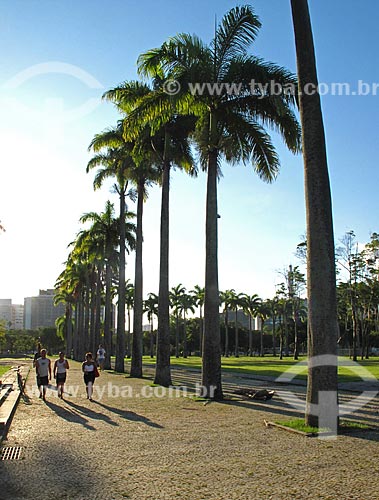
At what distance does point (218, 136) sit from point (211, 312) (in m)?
6.14

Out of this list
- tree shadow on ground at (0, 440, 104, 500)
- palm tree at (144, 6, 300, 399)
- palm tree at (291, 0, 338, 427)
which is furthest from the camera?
palm tree at (144, 6, 300, 399)

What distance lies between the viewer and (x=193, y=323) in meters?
125

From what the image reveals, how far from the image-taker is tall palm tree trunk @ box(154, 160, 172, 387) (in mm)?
22859

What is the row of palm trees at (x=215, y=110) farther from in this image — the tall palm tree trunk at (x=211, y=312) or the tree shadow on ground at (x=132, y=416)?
the tree shadow on ground at (x=132, y=416)

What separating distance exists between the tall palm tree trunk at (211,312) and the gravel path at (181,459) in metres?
3.87

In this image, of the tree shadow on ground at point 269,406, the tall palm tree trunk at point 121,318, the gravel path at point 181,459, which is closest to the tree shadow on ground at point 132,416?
the gravel path at point 181,459

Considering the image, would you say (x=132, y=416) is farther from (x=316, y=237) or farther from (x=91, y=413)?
(x=316, y=237)

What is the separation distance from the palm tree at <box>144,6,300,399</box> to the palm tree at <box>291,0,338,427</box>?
4.46m

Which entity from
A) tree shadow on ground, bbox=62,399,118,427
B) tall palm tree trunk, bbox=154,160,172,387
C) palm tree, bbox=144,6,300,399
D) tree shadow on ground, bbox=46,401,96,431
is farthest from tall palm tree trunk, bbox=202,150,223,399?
tall palm tree trunk, bbox=154,160,172,387

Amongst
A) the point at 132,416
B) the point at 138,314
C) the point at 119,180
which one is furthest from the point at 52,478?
the point at 119,180

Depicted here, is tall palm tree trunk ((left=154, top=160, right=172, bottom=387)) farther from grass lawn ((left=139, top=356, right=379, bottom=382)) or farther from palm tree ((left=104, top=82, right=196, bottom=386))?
grass lawn ((left=139, top=356, right=379, bottom=382))

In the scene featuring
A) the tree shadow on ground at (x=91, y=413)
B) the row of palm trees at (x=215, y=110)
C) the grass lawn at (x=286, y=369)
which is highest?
the row of palm trees at (x=215, y=110)

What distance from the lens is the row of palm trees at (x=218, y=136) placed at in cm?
1153

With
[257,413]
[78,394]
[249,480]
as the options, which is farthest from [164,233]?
[249,480]
